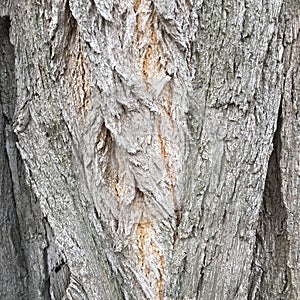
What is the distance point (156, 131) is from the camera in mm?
934

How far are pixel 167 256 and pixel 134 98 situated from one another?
0.30 m

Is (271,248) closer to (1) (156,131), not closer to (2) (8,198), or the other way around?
(1) (156,131)

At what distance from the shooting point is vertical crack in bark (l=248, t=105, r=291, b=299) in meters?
1.07

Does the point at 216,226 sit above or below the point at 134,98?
below

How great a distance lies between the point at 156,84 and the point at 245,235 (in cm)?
35

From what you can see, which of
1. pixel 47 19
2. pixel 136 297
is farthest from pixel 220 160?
pixel 47 19

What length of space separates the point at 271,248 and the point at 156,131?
1.26ft

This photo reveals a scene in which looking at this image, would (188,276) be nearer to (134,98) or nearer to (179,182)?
(179,182)

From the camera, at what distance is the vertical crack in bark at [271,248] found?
107 cm

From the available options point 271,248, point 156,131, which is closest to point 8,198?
point 156,131

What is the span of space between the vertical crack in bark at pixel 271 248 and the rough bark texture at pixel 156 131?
0.02 metres

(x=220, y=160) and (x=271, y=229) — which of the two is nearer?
(x=220, y=160)

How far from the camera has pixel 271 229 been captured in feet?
3.58

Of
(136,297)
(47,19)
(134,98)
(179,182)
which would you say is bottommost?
(136,297)
